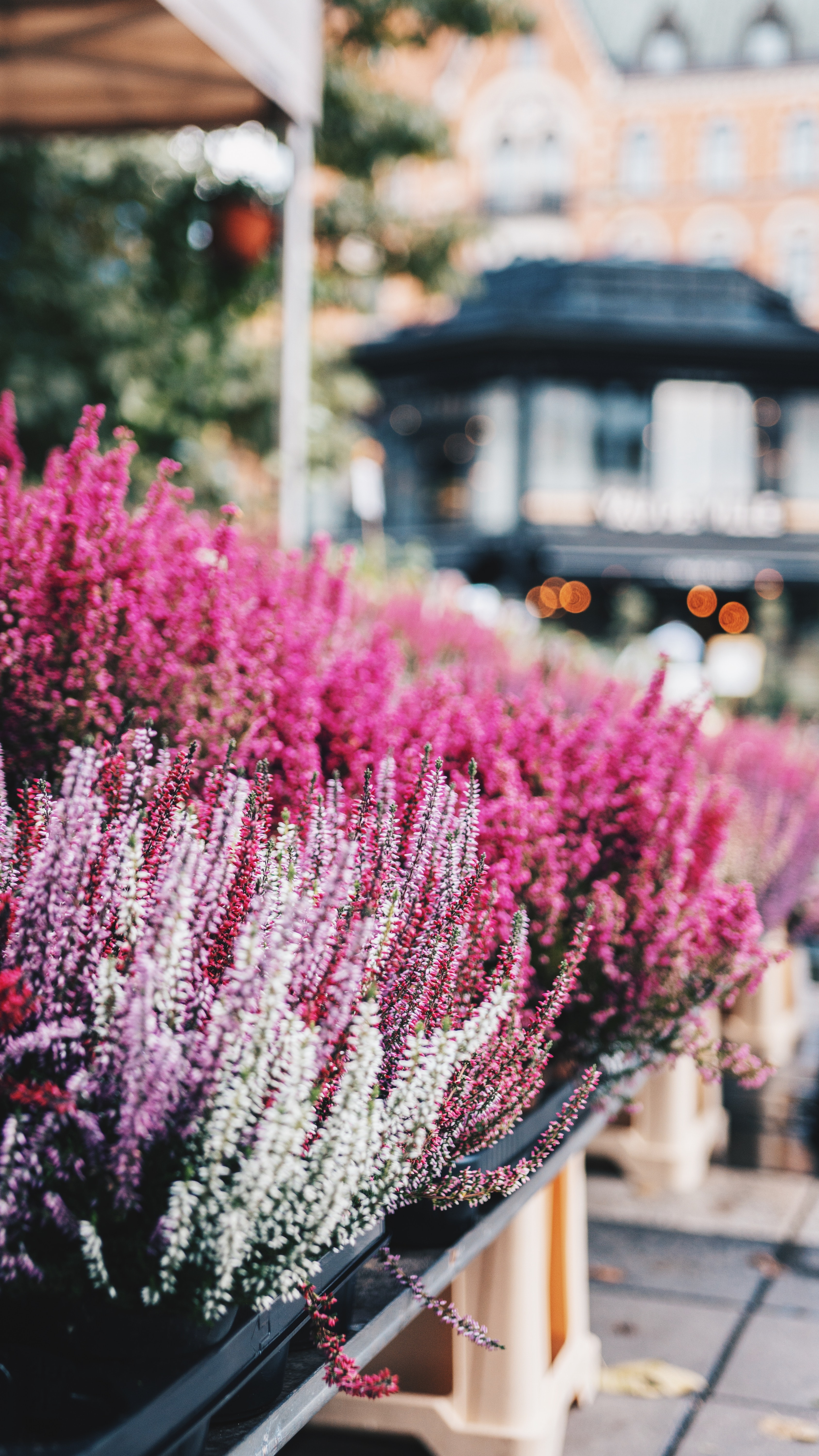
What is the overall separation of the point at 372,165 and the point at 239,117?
16.9 feet

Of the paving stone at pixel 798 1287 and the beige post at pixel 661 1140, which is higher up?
the beige post at pixel 661 1140

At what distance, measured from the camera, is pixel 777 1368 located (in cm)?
301

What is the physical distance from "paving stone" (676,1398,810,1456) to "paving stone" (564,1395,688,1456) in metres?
A: 0.02

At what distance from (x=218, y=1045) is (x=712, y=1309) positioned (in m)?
2.73

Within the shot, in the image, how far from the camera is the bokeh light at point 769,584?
23.5 meters

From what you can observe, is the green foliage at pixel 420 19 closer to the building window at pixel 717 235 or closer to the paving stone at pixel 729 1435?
the paving stone at pixel 729 1435

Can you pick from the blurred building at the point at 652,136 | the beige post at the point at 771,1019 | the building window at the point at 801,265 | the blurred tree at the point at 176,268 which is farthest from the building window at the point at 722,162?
the beige post at the point at 771,1019

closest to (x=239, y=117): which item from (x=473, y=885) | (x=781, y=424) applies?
(x=473, y=885)

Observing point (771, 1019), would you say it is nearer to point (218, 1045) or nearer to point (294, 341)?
point (294, 341)

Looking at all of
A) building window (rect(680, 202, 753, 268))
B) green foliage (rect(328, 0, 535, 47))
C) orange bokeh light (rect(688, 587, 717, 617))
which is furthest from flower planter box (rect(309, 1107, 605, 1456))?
building window (rect(680, 202, 753, 268))

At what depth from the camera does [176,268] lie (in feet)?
31.5

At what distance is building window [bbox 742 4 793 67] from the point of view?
37844 mm

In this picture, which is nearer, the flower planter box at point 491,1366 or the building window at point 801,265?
the flower planter box at point 491,1366

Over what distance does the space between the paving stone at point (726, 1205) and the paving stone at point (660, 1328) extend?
551 millimetres
